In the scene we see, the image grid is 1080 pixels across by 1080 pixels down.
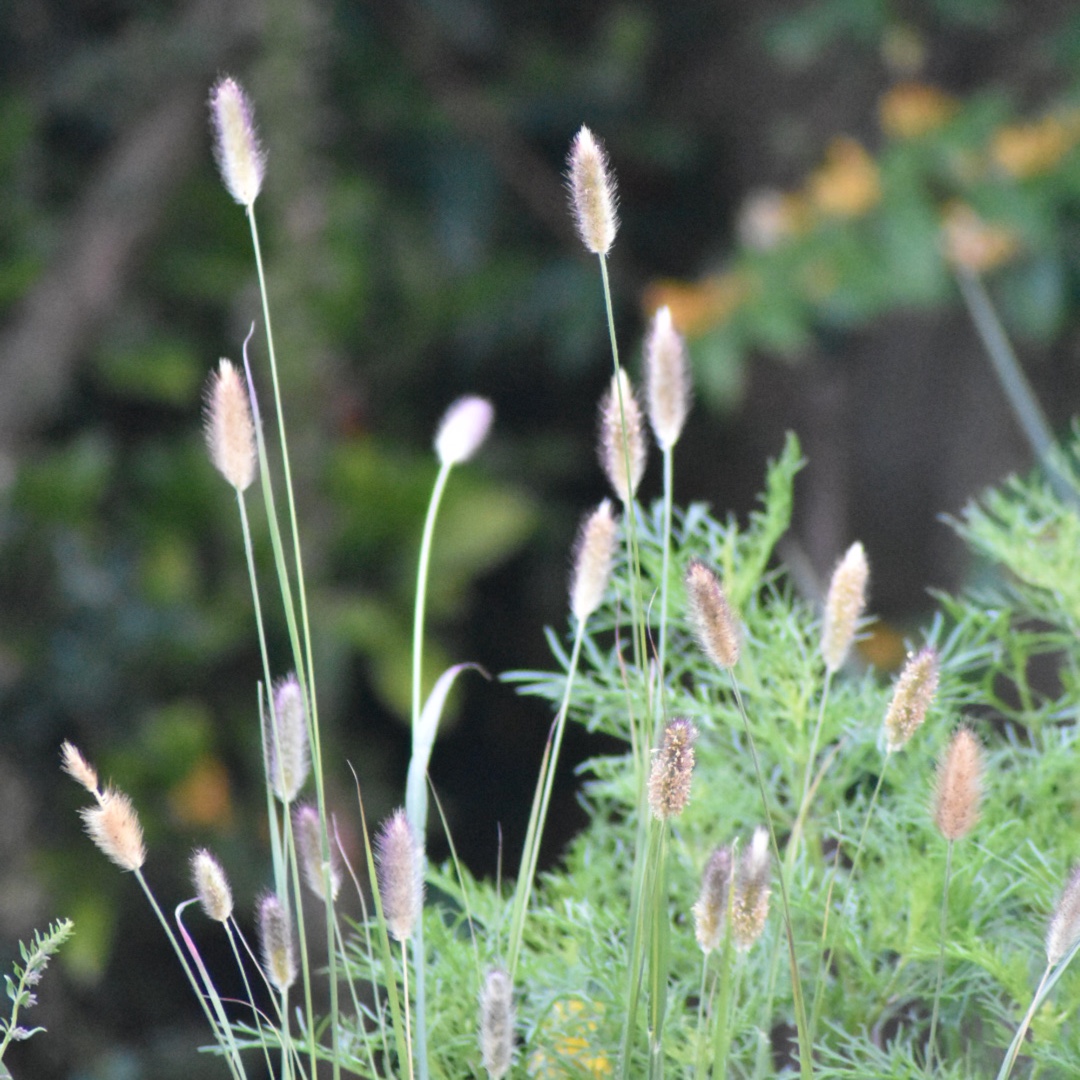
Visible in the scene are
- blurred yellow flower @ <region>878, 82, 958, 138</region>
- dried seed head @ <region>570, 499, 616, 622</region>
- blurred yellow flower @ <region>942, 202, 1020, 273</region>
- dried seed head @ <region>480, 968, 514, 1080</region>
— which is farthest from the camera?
blurred yellow flower @ <region>878, 82, 958, 138</region>

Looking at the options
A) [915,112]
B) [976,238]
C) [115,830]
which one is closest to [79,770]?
[115,830]

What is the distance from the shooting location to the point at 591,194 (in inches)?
17.8

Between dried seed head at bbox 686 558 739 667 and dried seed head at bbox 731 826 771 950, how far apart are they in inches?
2.2

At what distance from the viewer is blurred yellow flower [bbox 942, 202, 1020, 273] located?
6.48 ft

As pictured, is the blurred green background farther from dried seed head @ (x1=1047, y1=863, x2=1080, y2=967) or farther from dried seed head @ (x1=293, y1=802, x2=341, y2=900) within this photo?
dried seed head @ (x1=1047, y1=863, x2=1080, y2=967)

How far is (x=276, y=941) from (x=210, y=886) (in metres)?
0.03

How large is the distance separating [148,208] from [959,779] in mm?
2215

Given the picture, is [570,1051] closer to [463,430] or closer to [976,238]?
[463,430]

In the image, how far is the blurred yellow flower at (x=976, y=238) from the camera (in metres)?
1.97

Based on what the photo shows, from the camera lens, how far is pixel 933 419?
2521 millimetres

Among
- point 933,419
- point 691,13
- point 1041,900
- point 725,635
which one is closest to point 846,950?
point 1041,900

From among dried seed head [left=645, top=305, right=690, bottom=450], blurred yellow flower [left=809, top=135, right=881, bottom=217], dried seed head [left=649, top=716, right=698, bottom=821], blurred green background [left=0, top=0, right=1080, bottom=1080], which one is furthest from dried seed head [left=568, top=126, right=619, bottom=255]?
blurred yellow flower [left=809, top=135, right=881, bottom=217]

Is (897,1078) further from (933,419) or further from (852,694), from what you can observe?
(933,419)

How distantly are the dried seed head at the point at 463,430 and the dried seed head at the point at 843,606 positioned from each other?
142 millimetres
